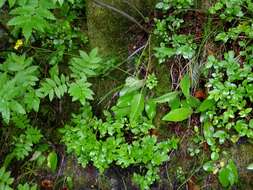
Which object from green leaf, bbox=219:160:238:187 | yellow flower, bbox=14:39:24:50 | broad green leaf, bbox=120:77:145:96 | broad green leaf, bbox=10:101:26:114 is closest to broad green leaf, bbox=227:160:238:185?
green leaf, bbox=219:160:238:187

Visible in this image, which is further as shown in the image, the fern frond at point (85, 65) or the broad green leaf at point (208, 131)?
the fern frond at point (85, 65)

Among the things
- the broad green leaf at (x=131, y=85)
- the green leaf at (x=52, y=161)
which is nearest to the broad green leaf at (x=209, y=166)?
the broad green leaf at (x=131, y=85)

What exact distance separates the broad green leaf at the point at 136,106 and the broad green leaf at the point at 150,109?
41mm

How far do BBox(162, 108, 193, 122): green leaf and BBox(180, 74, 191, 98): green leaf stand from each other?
9cm

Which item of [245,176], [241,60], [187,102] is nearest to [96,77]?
[187,102]

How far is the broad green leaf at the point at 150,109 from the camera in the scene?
2.51 m

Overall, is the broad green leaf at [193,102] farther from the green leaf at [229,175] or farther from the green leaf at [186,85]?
the green leaf at [229,175]

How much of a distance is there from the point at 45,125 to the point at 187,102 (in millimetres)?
1190

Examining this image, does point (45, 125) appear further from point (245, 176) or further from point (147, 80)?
point (245, 176)

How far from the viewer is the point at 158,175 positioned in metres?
2.50

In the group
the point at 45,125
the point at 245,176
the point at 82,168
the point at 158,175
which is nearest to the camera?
the point at 245,176

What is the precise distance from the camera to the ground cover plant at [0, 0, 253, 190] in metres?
2.32

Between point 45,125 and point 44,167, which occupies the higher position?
point 45,125

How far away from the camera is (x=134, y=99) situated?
99.3 inches
